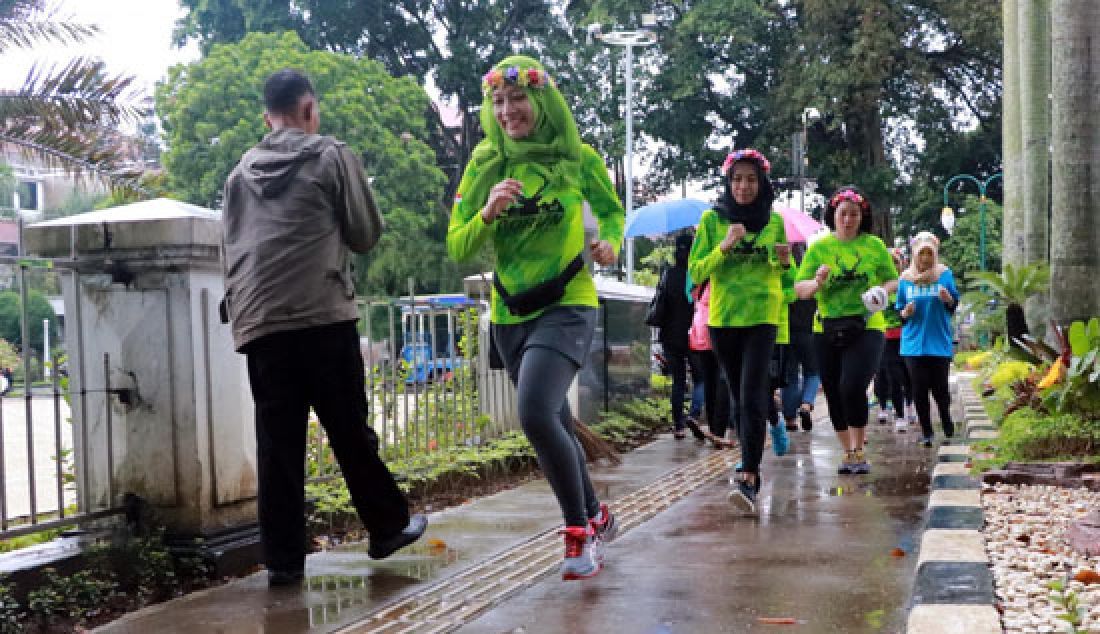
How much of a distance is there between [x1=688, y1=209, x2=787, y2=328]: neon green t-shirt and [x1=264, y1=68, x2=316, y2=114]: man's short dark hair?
257 centimetres

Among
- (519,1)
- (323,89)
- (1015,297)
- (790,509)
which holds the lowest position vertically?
(790,509)

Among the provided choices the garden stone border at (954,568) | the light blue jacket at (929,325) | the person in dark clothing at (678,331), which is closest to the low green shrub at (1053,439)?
the garden stone border at (954,568)

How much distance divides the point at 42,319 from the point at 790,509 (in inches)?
152

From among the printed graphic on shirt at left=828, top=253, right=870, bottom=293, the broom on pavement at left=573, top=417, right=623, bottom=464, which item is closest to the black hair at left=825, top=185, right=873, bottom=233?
the printed graphic on shirt at left=828, top=253, right=870, bottom=293

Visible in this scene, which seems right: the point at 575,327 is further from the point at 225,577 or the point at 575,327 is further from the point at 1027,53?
the point at 1027,53

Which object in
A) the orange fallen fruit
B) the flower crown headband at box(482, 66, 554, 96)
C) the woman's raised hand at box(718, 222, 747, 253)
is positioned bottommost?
the orange fallen fruit

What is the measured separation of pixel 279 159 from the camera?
4.58m

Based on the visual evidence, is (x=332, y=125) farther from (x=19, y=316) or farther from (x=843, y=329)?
(x=19, y=316)

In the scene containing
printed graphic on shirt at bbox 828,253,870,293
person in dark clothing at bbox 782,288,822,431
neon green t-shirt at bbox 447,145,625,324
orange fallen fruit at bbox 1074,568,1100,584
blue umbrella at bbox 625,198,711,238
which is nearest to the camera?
orange fallen fruit at bbox 1074,568,1100,584

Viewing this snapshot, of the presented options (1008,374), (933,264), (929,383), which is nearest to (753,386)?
(929,383)

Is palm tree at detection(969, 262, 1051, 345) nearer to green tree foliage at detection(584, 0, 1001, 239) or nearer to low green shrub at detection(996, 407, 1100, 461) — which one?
low green shrub at detection(996, 407, 1100, 461)

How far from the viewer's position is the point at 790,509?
258 inches

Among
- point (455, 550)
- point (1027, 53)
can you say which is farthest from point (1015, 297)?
point (455, 550)

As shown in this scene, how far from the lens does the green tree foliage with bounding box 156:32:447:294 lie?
37938 mm
